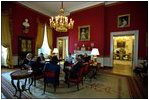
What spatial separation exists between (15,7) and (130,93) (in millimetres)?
7743

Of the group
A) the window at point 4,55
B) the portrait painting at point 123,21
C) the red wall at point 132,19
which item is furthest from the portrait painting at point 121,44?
the window at point 4,55

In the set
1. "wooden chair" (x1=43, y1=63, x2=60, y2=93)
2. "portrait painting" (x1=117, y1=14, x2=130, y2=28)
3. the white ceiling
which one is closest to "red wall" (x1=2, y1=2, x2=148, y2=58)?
"portrait painting" (x1=117, y1=14, x2=130, y2=28)

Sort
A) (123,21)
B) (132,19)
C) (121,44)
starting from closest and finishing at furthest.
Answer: (132,19), (123,21), (121,44)

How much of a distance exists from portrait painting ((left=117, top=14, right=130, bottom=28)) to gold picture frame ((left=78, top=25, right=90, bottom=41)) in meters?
2.13

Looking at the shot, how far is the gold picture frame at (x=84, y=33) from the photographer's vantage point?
340 inches

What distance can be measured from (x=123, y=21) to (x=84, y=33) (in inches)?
109

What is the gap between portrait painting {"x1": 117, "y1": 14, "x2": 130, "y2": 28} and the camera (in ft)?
24.3

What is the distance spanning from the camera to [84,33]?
8820 mm

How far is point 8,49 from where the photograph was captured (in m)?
7.12

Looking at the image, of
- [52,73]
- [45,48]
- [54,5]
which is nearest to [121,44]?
[45,48]

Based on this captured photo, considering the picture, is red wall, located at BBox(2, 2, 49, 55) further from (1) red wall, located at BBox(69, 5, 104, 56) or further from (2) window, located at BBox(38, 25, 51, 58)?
(1) red wall, located at BBox(69, 5, 104, 56)

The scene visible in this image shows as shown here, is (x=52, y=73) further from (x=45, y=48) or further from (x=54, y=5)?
(x=45, y=48)

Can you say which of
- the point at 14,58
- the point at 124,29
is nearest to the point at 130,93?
the point at 124,29

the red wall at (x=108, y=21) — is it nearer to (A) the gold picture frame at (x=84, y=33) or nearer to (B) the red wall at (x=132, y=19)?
(B) the red wall at (x=132, y=19)
